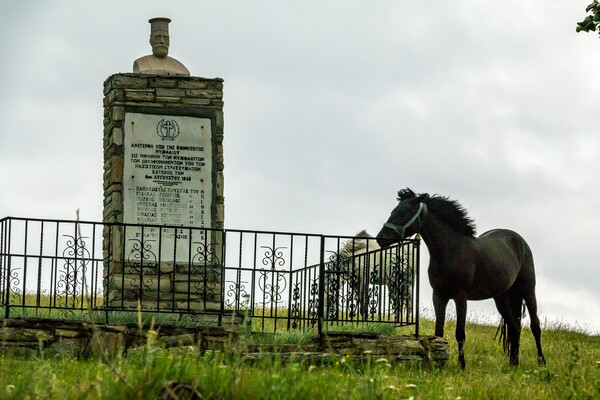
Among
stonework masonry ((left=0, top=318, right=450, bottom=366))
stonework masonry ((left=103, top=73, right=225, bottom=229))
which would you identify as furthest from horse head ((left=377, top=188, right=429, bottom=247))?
stonework masonry ((left=103, top=73, right=225, bottom=229))

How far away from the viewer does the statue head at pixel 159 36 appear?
1611cm

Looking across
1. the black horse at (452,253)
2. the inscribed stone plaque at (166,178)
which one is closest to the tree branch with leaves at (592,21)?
the black horse at (452,253)

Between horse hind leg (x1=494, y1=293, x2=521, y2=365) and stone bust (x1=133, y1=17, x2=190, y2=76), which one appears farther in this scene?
stone bust (x1=133, y1=17, x2=190, y2=76)

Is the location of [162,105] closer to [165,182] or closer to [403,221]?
[165,182]

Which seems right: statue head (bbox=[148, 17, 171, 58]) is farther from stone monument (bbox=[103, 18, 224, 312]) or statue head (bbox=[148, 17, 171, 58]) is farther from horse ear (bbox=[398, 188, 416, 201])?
horse ear (bbox=[398, 188, 416, 201])

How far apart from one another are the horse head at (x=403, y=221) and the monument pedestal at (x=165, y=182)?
255 cm

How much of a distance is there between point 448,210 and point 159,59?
4.96 m

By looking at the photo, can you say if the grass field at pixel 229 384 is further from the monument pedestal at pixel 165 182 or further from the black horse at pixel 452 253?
the monument pedestal at pixel 165 182

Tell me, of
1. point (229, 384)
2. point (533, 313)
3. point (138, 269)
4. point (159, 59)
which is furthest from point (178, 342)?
point (229, 384)

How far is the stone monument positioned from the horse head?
259 centimetres

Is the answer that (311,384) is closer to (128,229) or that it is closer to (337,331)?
(337,331)

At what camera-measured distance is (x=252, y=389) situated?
22.3 feet

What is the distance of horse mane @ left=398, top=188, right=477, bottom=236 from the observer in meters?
13.8

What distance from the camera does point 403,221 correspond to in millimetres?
13602
